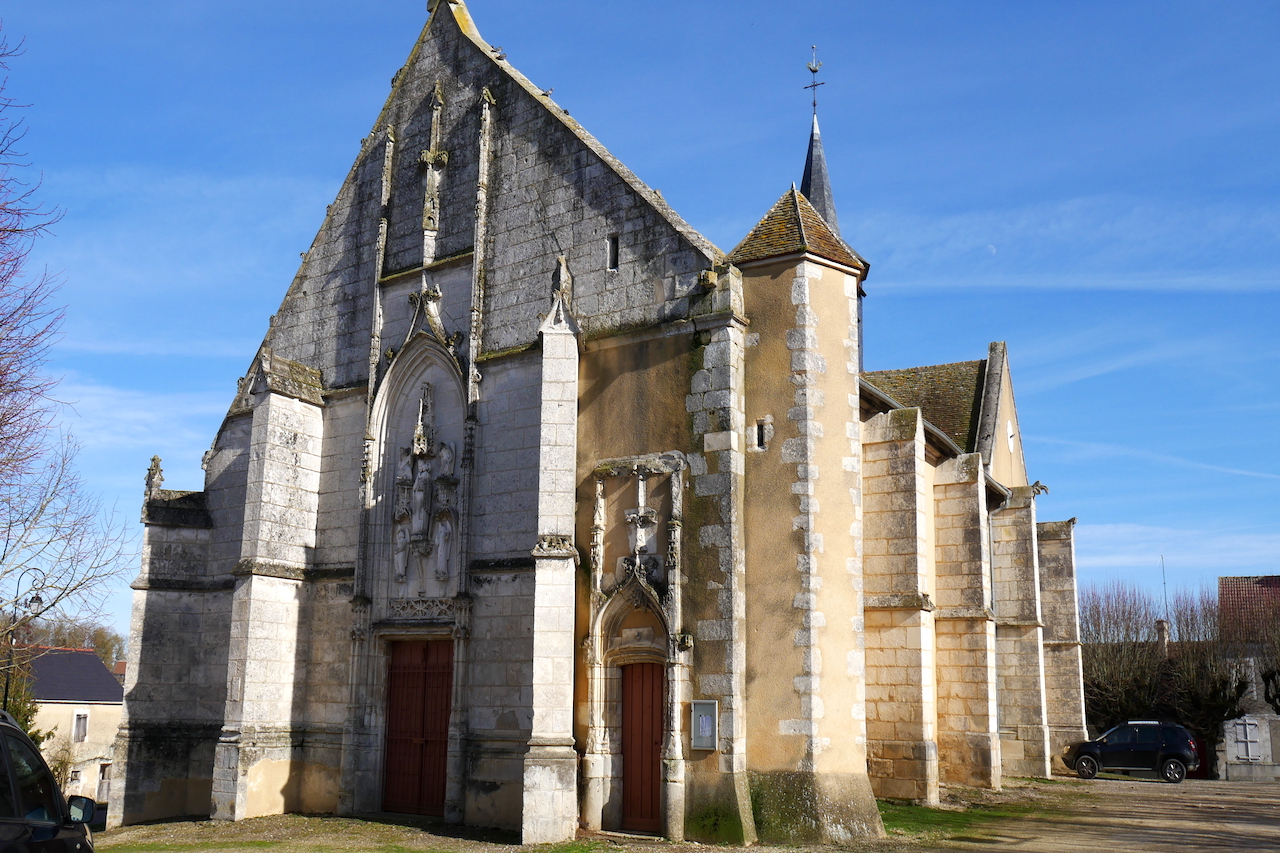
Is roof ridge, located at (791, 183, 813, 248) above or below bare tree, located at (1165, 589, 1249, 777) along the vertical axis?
above

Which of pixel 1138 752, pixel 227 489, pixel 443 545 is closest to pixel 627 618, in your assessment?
pixel 443 545

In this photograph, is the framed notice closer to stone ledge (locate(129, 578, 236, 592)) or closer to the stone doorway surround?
the stone doorway surround

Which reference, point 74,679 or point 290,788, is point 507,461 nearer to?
point 290,788

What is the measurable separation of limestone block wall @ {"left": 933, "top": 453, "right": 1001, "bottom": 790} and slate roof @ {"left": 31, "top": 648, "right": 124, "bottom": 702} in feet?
99.0

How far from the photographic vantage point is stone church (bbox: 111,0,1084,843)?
12391 millimetres

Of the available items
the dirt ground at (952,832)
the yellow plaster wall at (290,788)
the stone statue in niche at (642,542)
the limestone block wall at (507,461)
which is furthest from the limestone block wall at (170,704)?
the stone statue in niche at (642,542)

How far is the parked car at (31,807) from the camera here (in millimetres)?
5477

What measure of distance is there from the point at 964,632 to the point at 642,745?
7230 millimetres

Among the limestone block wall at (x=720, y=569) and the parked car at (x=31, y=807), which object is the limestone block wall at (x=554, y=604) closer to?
the limestone block wall at (x=720, y=569)

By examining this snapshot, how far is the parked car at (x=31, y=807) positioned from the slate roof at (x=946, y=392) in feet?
59.3

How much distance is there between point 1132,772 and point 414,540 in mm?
16986

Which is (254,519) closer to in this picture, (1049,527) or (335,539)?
(335,539)

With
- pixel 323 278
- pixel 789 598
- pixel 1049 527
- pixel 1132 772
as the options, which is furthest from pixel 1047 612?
pixel 323 278

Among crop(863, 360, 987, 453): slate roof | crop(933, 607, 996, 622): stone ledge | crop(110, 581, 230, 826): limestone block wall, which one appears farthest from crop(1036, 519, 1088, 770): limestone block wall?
crop(110, 581, 230, 826): limestone block wall
